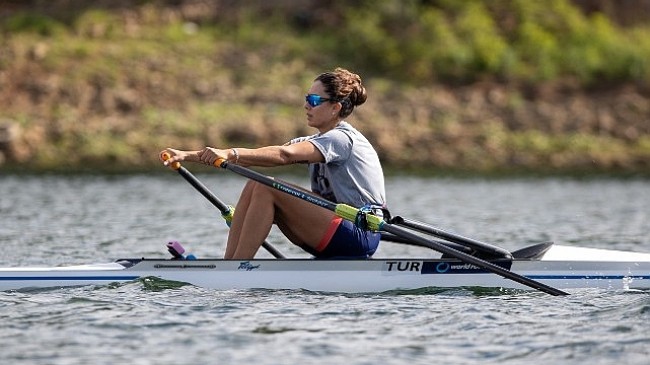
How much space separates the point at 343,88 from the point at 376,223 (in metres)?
1.24

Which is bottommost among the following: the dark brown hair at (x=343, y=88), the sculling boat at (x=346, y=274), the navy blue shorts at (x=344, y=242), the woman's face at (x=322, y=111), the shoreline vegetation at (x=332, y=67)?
the sculling boat at (x=346, y=274)

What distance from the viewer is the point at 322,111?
12570 millimetres

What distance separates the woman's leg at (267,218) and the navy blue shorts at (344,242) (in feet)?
0.22

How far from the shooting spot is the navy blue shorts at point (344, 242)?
41.3 ft

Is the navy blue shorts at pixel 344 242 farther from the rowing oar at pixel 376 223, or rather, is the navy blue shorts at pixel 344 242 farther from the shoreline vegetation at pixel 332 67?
the shoreline vegetation at pixel 332 67

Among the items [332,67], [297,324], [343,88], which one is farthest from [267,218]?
[332,67]

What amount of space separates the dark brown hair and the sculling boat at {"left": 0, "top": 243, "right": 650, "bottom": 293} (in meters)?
1.39

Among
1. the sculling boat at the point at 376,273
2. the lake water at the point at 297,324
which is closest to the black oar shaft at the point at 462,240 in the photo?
the sculling boat at the point at 376,273

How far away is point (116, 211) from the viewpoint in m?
23.8

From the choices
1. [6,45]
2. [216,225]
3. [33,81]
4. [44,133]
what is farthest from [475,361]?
[6,45]

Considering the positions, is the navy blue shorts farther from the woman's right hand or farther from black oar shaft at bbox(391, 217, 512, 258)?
the woman's right hand

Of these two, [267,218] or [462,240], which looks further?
[462,240]

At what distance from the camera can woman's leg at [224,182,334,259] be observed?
12.5 meters

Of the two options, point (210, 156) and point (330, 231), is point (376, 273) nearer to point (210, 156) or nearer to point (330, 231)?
point (330, 231)
